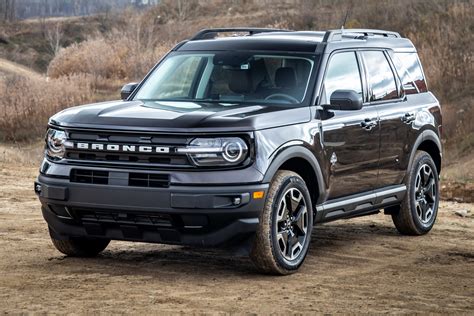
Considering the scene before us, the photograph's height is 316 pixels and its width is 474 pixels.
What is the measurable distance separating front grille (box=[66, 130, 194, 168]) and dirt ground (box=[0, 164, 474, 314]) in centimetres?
84

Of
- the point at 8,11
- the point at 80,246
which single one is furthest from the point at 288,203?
the point at 8,11

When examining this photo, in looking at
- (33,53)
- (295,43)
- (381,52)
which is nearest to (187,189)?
(295,43)

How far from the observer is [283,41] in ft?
31.5

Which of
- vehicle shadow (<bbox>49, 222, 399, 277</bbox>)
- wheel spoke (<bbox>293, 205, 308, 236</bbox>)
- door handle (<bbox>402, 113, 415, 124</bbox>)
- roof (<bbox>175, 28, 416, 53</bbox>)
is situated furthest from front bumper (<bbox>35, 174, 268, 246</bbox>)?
door handle (<bbox>402, 113, 415, 124</bbox>)

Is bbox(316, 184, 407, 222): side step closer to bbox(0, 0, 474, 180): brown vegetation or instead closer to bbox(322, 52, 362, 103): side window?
bbox(322, 52, 362, 103): side window

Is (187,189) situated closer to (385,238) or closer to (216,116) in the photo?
(216,116)

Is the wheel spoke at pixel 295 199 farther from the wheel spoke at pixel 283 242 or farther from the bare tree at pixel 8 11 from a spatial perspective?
the bare tree at pixel 8 11

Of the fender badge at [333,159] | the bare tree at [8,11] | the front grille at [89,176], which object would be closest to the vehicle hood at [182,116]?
the front grille at [89,176]

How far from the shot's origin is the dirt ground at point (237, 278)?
747 cm

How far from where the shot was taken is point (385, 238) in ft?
36.2

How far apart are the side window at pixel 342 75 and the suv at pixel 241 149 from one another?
1cm

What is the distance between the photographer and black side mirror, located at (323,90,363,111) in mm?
9141

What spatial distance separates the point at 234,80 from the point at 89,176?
5.37ft

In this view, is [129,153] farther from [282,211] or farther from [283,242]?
[283,242]
